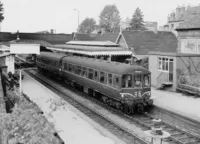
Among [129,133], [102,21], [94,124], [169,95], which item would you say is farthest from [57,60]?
[102,21]

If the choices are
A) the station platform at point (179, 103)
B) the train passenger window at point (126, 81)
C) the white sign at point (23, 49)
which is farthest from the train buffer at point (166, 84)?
the white sign at point (23, 49)

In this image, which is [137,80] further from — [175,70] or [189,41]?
[189,41]

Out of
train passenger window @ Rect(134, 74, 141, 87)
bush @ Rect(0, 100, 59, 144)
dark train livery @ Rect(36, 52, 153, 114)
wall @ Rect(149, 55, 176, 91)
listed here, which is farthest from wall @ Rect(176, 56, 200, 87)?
bush @ Rect(0, 100, 59, 144)

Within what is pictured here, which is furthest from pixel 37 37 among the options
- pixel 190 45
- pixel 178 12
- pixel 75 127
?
pixel 178 12

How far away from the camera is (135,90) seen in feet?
54.3

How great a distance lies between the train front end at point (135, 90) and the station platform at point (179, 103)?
1563 mm

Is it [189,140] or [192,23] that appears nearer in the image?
[189,140]

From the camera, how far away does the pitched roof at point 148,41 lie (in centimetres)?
3733

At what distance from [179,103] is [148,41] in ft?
69.3

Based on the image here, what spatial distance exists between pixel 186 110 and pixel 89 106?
615 centimetres

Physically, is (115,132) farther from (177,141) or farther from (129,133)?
(177,141)

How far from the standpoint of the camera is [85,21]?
3979 inches

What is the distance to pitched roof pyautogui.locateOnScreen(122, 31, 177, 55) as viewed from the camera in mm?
37331

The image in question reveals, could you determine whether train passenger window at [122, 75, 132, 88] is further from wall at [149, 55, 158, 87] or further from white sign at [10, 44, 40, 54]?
white sign at [10, 44, 40, 54]
